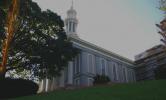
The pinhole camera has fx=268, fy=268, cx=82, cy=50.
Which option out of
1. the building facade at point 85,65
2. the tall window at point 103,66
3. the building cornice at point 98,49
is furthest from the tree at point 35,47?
the tall window at point 103,66

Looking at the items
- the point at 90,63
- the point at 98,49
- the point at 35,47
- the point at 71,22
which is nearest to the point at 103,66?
the point at 98,49

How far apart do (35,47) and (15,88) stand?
42.9 ft

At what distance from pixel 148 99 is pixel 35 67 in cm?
2307

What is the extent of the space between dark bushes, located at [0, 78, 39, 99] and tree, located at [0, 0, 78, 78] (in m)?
11.3

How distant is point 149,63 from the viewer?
8544 cm

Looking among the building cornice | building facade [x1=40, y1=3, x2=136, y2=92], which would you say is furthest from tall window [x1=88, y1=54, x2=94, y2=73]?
the building cornice

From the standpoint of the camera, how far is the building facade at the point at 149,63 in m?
81.3

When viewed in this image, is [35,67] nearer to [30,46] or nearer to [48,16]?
[30,46]

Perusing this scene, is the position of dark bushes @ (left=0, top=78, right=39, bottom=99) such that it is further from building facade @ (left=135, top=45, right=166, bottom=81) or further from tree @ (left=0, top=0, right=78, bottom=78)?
building facade @ (left=135, top=45, right=166, bottom=81)

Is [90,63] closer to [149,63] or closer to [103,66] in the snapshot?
[103,66]

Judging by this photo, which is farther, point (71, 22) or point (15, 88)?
point (71, 22)

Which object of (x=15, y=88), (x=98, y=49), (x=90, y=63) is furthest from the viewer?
(x=98, y=49)

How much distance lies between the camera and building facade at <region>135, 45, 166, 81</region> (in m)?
81.3

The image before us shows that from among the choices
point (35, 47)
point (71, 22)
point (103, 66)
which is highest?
point (71, 22)
